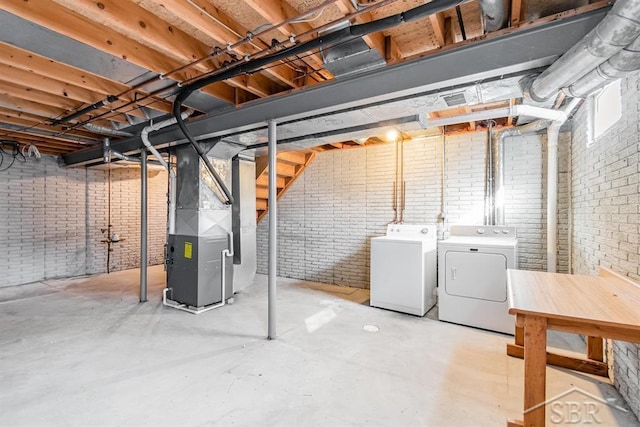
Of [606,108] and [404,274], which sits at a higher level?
[606,108]

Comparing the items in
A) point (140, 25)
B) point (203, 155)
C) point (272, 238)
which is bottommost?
point (272, 238)

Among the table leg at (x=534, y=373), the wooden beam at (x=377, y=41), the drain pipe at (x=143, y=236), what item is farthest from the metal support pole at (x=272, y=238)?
the drain pipe at (x=143, y=236)

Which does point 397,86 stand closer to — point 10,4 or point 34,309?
point 10,4

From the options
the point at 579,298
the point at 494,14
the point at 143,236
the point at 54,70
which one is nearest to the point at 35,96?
the point at 54,70

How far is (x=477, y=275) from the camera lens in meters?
3.49

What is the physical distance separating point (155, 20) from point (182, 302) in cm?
329

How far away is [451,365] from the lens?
2.64 m

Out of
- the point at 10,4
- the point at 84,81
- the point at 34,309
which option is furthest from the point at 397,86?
the point at 34,309

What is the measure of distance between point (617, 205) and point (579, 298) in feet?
3.37

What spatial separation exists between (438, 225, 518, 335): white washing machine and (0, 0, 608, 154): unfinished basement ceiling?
5.38ft

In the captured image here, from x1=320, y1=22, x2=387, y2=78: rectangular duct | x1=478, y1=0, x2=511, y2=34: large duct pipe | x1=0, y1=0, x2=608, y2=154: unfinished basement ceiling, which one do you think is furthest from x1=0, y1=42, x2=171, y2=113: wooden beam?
x1=478, y1=0, x2=511, y2=34: large duct pipe

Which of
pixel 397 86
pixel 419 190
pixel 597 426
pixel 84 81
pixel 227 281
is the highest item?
pixel 84 81

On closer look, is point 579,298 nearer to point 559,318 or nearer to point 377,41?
point 559,318

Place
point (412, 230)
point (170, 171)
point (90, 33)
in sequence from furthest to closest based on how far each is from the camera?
point (412, 230) → point (170, 171) → point (90, 33)
